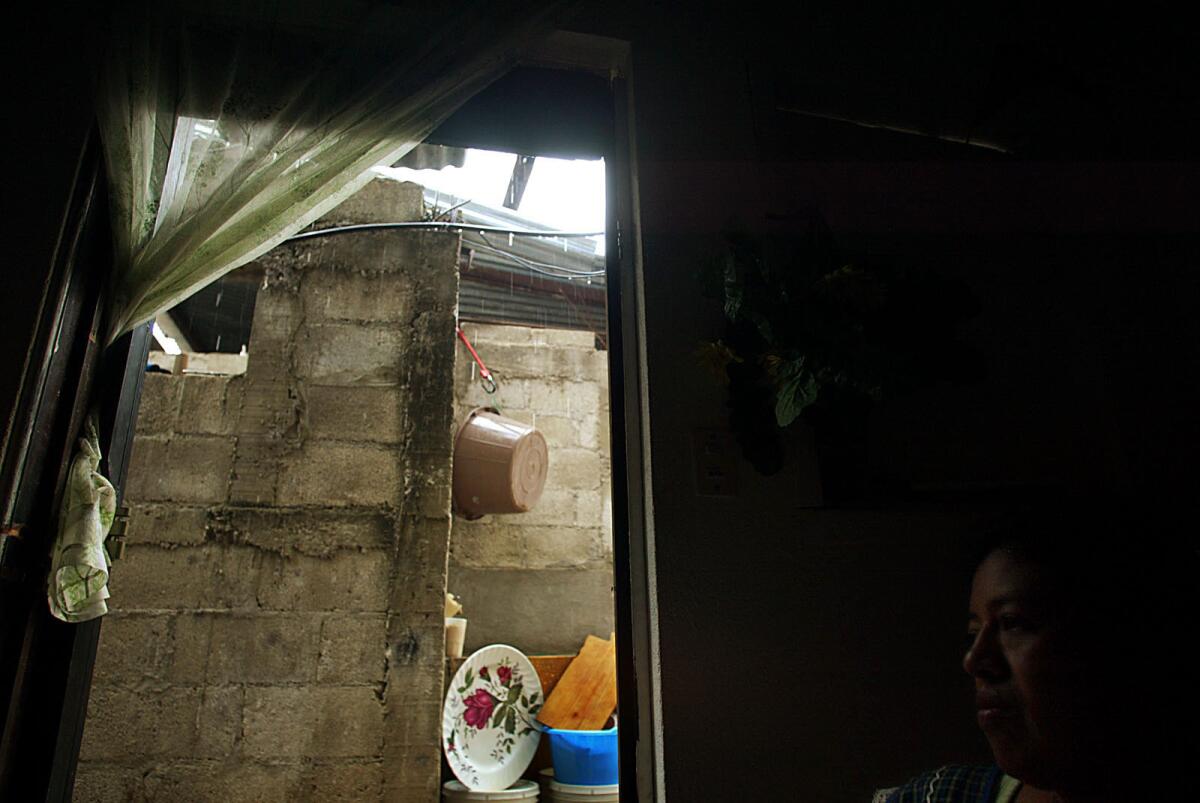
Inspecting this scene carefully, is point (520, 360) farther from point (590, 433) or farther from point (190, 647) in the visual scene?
point (190, 647)

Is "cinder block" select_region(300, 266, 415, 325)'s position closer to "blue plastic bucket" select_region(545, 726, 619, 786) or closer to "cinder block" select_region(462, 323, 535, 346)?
"cinder block" select_region(462, 323, 535, 346)

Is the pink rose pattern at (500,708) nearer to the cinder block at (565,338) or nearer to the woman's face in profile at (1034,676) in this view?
the cinder block at (565,338)

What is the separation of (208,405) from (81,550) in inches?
68.5

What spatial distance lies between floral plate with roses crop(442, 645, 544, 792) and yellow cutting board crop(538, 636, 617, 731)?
86 mm

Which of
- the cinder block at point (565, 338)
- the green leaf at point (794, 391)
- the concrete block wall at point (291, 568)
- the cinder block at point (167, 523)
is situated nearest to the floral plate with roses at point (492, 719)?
the concrete block wall at point (291, 568)

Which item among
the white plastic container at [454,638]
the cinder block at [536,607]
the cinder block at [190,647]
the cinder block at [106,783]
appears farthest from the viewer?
the cinder block at [536,607]

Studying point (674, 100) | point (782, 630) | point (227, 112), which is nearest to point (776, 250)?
point (674, 100)

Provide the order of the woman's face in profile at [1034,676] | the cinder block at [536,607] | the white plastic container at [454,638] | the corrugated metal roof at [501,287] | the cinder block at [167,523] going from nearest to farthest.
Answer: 1. the woman's face in profile at [1034,676]
2. the cinder block at [167,523]
3. the white plastic container at [454,638]
4. the corrugated metal roof at [501,287]
5. the cinder block at [536,607]

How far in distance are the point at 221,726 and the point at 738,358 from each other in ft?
7.34

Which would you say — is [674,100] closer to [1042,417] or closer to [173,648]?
[1042,417]

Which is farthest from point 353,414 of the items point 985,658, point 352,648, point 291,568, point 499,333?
point 985,658

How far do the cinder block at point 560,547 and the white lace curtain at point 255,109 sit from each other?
2949 mm

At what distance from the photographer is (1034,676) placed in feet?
2.38

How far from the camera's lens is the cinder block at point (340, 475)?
265 cm
